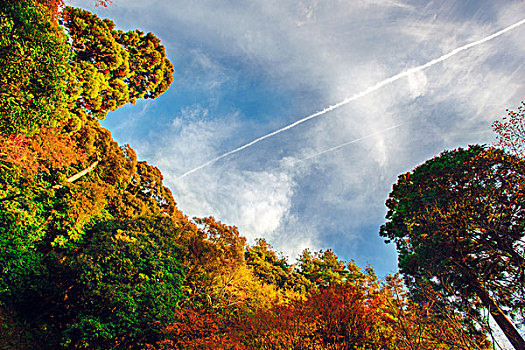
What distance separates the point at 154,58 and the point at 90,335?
651 inches

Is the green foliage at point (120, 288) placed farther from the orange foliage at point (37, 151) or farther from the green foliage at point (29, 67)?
the green foliage at point (29, 67)

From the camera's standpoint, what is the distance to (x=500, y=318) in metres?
9.67

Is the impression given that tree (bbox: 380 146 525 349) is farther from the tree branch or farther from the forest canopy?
the tree branch

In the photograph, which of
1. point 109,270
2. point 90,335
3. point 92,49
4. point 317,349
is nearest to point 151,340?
point 90,335

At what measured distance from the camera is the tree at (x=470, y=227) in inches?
368

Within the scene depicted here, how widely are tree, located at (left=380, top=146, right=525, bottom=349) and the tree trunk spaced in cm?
3

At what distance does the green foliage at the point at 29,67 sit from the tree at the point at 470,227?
1588cm

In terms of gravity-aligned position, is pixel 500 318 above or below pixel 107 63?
below

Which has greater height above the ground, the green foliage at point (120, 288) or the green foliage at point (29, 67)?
the green foliage at point (29, 67)

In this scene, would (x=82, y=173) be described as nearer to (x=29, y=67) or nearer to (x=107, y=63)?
(x=107, y=63)

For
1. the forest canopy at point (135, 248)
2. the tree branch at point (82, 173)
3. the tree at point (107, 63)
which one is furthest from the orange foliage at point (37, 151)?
the tree at point (107, 63)

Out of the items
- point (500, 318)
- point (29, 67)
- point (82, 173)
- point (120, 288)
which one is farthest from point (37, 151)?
point (500, 318)

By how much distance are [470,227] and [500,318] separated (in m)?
3.78

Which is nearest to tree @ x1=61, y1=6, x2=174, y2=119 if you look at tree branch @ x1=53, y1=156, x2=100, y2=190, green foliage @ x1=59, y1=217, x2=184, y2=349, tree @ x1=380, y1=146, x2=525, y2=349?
tree branch @ x1=53, y1=156, x2=100, y2=190
